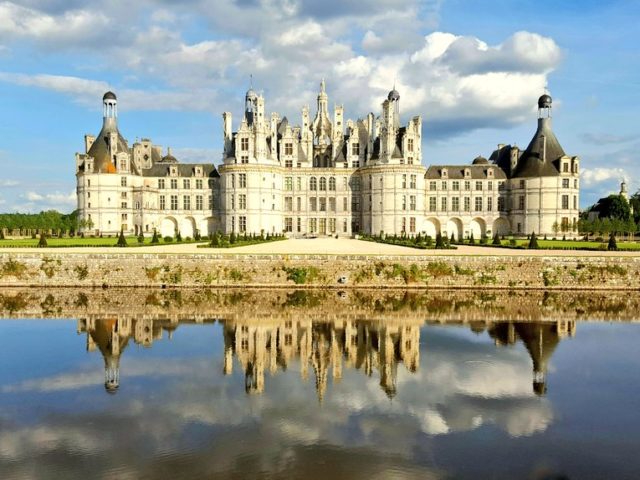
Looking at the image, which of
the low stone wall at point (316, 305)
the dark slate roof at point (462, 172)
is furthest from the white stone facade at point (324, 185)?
the low stone wall at point (316, 305)

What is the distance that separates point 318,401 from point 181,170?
2490 inches

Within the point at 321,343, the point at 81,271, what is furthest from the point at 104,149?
the point at 321,343

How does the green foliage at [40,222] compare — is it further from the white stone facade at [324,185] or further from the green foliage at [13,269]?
the green foliage at [13,269]

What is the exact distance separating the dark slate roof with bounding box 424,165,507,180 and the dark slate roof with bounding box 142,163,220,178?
1146 inches

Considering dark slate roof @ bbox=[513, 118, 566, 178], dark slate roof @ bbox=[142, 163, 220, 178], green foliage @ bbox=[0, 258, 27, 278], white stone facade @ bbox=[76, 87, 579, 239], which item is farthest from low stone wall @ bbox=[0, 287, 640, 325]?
dark slate roof @ bbox=[142, 163, 220, 178]

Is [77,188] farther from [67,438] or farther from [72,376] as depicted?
[67,438]

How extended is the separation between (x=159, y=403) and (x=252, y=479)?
5143 mm

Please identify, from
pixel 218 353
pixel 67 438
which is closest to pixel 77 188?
pixel 218 353

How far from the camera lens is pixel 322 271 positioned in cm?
3406

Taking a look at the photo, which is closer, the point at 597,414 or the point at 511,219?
the point at 597,414

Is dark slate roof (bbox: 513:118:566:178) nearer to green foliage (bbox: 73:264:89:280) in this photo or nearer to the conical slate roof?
the conical slate roof

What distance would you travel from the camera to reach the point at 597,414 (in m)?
14.5

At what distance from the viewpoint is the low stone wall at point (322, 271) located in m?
33.8

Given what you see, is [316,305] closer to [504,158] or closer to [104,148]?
[104,148]
